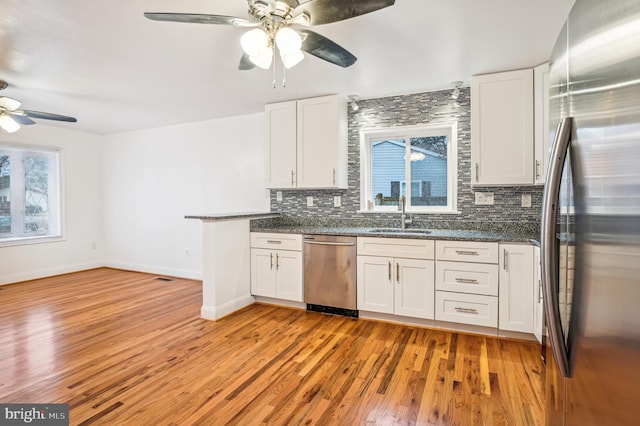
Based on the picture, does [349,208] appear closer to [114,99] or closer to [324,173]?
[324,173]

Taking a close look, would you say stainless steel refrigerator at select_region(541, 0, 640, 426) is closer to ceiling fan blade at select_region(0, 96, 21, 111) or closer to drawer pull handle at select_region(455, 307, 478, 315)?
drawer pull handle at select_region(455, 307, 478, 315)

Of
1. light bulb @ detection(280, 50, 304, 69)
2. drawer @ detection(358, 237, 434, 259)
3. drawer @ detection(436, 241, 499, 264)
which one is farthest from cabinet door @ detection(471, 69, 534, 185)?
light bulb @ detection(280, 50, 304, 69)

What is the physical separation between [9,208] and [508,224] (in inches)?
266

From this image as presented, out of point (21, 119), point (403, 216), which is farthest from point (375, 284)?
point (21, 119)

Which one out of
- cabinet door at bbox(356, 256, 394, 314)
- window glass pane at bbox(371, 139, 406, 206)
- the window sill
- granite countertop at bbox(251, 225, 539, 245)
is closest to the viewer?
granite countertop at bbox(251, 225, 539, 245)

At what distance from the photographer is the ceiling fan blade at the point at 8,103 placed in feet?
10.7

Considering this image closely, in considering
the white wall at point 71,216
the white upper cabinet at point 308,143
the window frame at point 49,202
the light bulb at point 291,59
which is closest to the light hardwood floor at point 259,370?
the white upper cabinet at point 308,143

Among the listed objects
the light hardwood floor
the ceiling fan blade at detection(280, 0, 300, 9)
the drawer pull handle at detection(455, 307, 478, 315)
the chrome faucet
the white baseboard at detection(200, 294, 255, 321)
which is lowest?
the light hardwood floor

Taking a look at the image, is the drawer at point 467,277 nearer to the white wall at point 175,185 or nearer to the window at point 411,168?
the window at point 411,168

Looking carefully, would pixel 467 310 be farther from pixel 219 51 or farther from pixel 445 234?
pixel 219 51

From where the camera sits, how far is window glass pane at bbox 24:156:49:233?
17.0 feet

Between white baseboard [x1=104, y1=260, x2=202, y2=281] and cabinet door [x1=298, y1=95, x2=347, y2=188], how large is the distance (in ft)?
8.04

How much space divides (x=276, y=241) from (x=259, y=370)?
159cm

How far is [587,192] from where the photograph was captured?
68 cm
